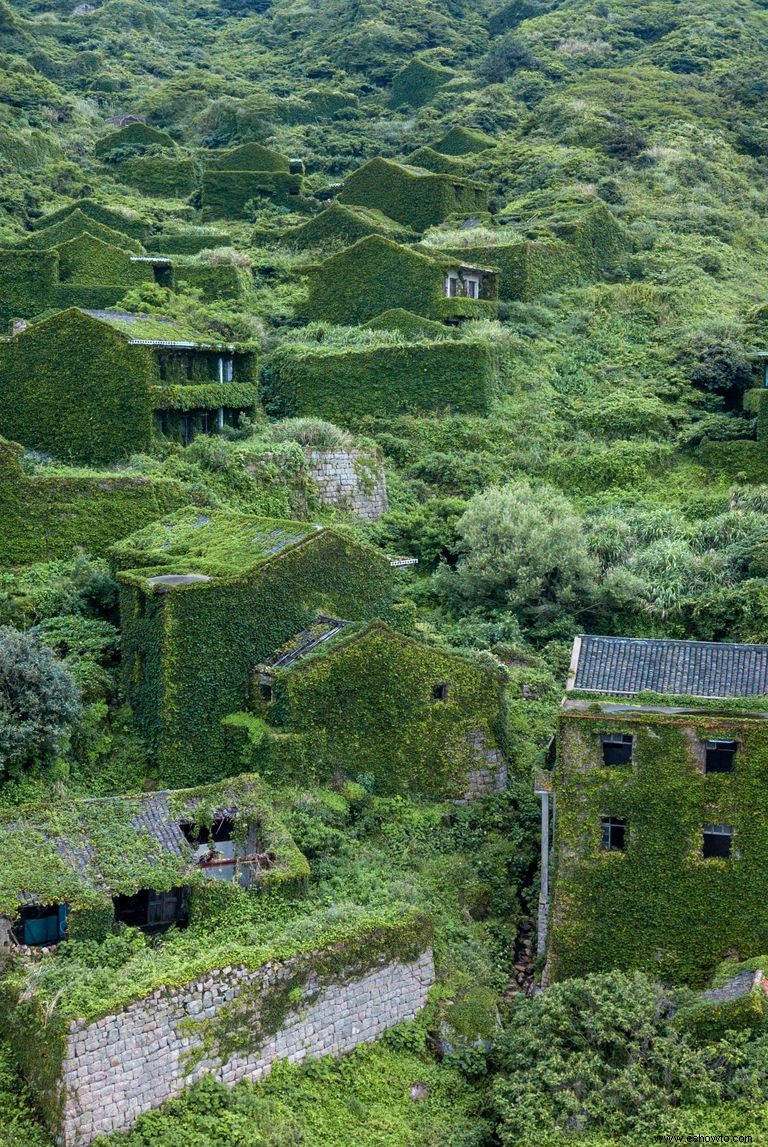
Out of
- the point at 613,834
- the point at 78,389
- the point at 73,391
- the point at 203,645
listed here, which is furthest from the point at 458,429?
the point at 613,834

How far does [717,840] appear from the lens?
79.0 feet

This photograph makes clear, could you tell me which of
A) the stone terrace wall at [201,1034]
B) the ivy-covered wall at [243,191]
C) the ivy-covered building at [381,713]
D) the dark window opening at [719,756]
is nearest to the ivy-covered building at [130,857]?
the ivy-covered building at [381,713]

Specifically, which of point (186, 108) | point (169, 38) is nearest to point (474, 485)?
point (186, 108)

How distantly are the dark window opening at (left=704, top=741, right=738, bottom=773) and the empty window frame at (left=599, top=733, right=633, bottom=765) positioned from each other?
1.23 m

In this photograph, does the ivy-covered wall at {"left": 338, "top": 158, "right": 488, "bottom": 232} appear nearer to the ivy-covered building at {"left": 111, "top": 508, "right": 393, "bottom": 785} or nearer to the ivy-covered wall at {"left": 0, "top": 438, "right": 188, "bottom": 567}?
the ivy-covered wall at {"left": 0, "top": 438, "right": 188, "bottom": 567}

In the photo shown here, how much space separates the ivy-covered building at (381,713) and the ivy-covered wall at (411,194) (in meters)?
→ 32.8

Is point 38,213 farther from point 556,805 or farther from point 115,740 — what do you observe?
point 556,805

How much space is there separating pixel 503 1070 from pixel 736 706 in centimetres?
688

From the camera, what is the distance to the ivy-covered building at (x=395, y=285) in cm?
4678

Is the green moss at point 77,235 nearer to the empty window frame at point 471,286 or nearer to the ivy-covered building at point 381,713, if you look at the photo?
the empty window frame at point 471,286

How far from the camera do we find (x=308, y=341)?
45.8 m

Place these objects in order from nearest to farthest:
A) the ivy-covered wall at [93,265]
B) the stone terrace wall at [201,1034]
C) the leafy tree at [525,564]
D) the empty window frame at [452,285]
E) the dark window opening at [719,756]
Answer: the stone terrace wall at [201,1034] < the dark window opening at [719,756] < the leafy tree at [525,564] < the ivy-covered wall at [93,265] < the empty window frame at [452,285]

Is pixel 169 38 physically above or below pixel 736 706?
above

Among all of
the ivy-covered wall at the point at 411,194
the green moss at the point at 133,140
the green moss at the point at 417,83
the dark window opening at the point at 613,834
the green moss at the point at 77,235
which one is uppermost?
the green moss at the point at 417,83
